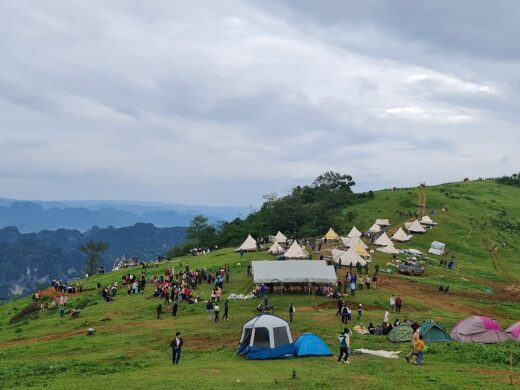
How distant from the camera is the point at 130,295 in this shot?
53.1m

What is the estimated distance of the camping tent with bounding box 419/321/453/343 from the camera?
3127 centimetres

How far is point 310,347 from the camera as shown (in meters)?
28.0

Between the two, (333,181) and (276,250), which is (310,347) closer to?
(276,250)

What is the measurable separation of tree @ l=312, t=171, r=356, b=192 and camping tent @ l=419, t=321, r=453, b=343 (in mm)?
104556

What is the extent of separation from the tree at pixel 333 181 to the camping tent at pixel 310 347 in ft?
Result: 356

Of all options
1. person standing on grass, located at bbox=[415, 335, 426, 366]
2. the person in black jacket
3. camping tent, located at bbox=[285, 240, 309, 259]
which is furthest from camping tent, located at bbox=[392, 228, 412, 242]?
the person in black jacket

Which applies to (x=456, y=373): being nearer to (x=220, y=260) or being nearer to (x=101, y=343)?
(x=101, y=343)

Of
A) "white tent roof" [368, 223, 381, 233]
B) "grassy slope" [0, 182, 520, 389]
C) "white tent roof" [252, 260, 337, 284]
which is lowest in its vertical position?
"grassy slope" [0, 182, 520, 389]

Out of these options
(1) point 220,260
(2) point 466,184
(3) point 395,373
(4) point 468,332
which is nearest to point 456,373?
(3) point 395,373

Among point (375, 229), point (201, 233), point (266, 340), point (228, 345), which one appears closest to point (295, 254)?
point (228, 345)

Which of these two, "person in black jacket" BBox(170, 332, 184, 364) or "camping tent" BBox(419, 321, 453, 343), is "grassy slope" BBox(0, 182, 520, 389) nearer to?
"person in black jacket" BBox(170, 332, 184, 364)

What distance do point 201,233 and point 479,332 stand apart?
9013 cm

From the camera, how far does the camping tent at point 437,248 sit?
7844 cm

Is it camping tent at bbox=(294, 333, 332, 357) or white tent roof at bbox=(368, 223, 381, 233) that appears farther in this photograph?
white tent roof at bbox=(368, 223, 381, 233)
